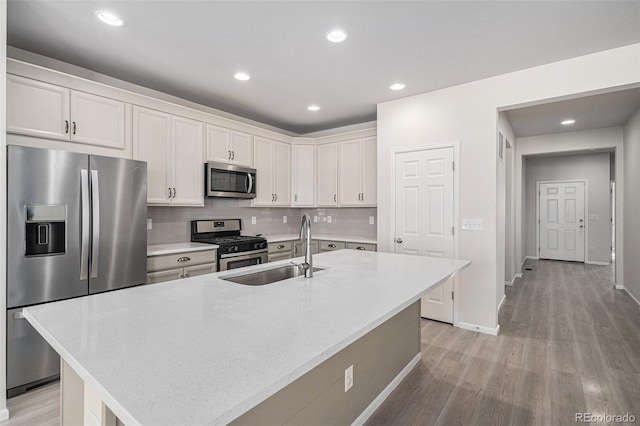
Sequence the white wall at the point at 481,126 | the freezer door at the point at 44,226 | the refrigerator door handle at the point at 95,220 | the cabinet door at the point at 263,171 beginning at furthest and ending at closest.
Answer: the cabinet door at the point at 263,171 < the white wall at the point at 481,126 < the refrigerator door handle at the point at 95,220 < the freezer door at the point at 44,226

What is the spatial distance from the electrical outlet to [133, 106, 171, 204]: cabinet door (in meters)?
2.55

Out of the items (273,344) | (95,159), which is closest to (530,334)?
(273,344)

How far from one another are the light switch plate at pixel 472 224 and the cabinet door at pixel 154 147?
3.17m

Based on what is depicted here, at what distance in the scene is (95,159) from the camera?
2.49m

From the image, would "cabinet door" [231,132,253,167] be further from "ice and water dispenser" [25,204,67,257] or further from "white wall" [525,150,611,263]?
"white wall" [525,150,611,263]

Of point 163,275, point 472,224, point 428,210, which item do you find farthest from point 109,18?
point 472,224

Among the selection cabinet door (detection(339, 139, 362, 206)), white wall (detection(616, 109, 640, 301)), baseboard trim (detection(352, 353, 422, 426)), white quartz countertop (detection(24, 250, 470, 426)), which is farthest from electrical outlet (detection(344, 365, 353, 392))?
white wall (detection(616, 109, 640, 301))

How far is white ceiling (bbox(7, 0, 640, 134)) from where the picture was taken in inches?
82.3

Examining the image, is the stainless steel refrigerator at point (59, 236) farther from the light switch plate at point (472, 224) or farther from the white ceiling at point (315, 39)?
the light switch plate at point (472, 224)

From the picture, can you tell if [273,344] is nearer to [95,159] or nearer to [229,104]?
[95,159]

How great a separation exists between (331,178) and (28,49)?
11.5ft

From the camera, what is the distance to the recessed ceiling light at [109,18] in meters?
2.13

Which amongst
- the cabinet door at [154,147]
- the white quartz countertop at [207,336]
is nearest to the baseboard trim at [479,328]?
the white quartz countertop at [207,336]

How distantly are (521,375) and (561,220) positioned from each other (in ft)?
21.5
